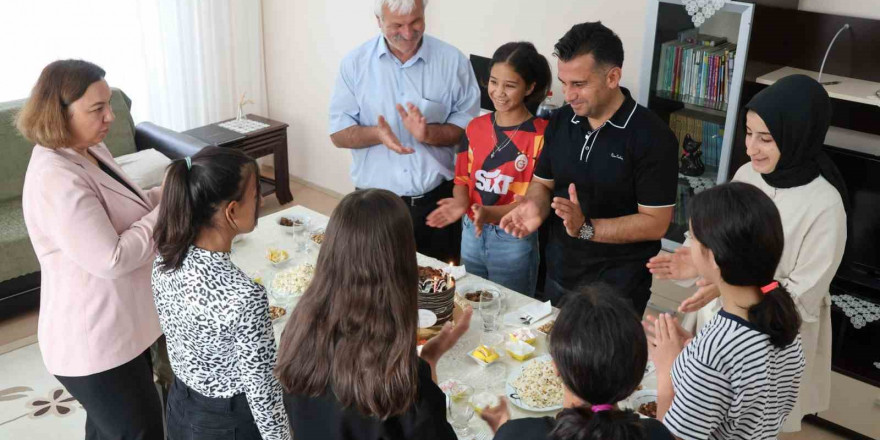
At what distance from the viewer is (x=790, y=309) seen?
1.63 metres

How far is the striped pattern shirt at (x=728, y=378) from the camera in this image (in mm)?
1630

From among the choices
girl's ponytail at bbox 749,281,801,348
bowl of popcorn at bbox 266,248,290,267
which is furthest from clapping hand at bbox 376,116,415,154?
girl's ponytail at bbox 749,281,801,348

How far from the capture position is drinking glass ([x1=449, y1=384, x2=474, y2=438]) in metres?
1.94

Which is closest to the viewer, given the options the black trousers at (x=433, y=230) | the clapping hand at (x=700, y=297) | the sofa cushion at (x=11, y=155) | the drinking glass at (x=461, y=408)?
the drinking glass at (x=461, y=408)

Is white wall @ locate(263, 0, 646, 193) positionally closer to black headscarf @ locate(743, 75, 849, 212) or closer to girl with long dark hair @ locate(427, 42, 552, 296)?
girl with long dark hair @ locate(427, 42, 552, 296)

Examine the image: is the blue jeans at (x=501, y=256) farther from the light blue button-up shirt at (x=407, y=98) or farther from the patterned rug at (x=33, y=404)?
the patterned rug at (x=33, y=404)

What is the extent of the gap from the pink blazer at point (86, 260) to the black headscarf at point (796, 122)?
1.95m

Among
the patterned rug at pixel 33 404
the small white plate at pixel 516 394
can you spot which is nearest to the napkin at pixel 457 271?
the small white plate at pixel 516 394

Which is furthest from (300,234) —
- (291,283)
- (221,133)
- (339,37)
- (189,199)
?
(339,37)

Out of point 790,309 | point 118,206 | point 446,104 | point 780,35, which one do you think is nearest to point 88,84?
point 118,206

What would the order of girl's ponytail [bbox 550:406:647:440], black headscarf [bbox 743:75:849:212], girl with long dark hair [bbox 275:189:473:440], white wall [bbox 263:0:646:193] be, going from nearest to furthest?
1. girl's ponytail [bbox 550:406:647:440]
2. girl with long dark hair [bbox 275:189:473:440]
3. black headscarf [bbox 743:75:849:212]
4. white wall [bbox 263:0:646:193]

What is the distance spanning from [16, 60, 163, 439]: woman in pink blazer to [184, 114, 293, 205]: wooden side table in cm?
279

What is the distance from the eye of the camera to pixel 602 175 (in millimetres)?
2566

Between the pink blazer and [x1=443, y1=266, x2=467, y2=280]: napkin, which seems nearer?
the pink blazer
